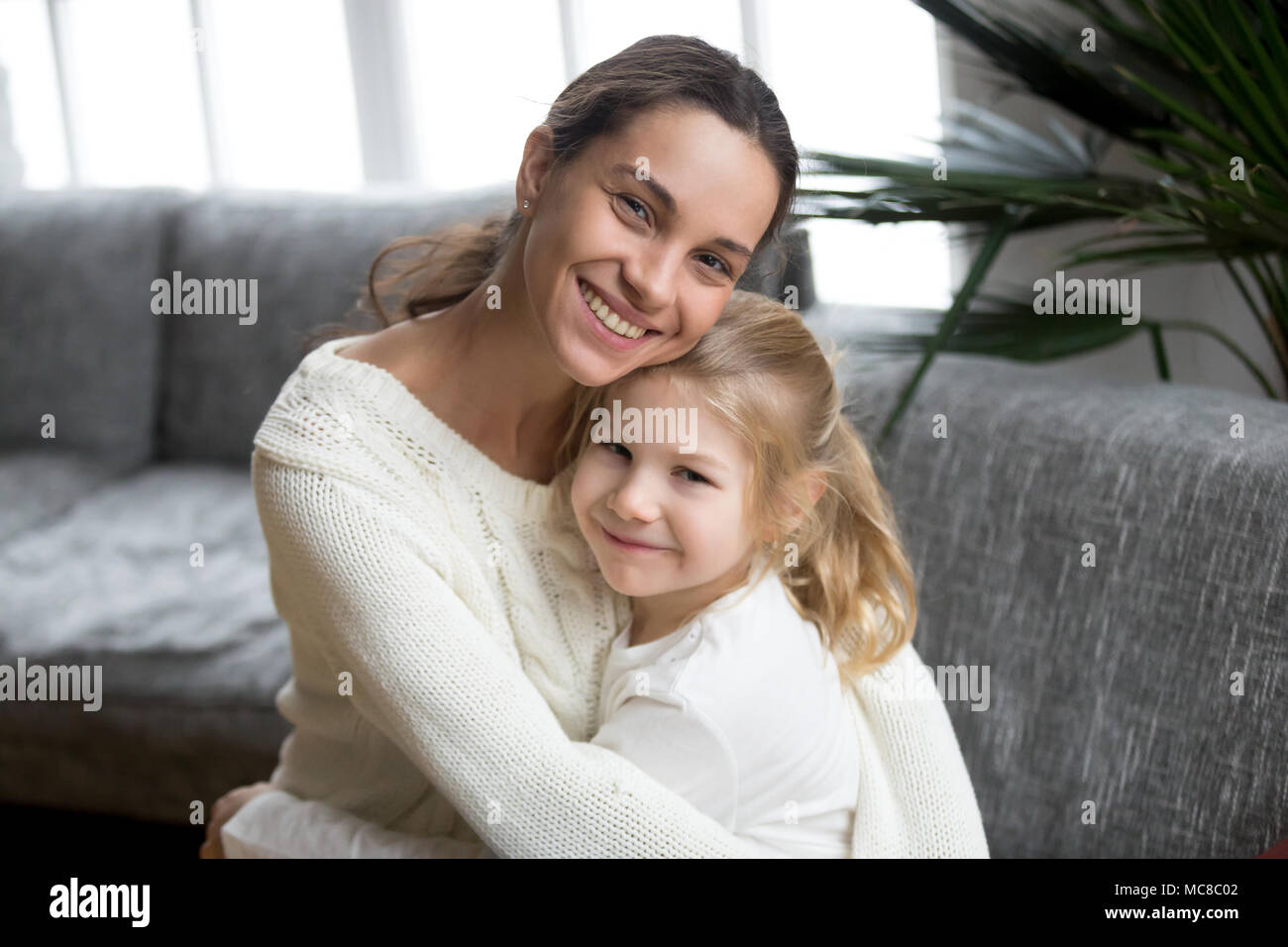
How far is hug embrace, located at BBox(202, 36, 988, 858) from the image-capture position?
932 mm

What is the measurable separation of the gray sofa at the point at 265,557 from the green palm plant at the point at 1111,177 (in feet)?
0.44

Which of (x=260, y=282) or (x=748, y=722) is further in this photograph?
(x=260, y=282)

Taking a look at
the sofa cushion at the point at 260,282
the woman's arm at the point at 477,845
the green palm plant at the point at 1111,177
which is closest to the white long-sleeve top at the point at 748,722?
the woman's arm at the point at 477,845

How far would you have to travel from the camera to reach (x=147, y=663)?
1.88 m

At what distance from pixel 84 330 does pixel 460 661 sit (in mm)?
1831

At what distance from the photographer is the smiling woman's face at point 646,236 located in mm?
901

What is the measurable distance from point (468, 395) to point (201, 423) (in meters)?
1.44

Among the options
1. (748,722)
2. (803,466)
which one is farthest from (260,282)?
(748,722)

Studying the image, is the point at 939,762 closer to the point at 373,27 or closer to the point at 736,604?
the point at 736,604

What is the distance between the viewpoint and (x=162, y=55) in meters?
3.73

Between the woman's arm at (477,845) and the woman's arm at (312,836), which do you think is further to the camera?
the woman's arm at (312,836)

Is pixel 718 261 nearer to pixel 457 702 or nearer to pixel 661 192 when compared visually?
pixel 661 192

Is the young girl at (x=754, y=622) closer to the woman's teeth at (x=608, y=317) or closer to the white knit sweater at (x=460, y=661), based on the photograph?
the white knit sweater at (x=460, y=661)
